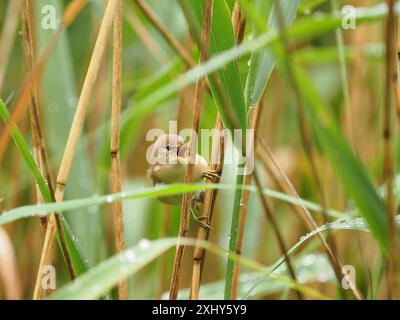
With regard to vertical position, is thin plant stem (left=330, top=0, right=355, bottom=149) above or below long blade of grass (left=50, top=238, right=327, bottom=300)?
above

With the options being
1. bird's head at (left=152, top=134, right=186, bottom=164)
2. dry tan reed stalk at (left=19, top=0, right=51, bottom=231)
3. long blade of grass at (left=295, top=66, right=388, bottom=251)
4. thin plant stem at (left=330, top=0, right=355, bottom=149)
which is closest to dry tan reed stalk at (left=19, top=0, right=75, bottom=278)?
Result: dry tan reed stalk at (left=19, top=0, right=51, bottom=231)

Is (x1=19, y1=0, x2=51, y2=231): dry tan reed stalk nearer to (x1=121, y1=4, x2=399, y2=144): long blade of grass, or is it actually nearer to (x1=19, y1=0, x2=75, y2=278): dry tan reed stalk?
(x1=19, y1=0, x2=75, y2=278): dry tan reed stalk

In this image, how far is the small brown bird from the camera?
1042 millimetres

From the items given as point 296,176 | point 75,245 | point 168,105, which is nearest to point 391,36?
point 75,245

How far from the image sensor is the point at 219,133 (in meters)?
0.81

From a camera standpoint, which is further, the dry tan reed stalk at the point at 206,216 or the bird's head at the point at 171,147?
the bird's head at the point at 171,147

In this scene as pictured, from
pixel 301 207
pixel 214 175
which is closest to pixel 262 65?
pixel 214 175

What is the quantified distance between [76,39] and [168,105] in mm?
372

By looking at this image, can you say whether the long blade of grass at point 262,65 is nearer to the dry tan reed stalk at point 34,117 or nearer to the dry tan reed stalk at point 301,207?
the dry tan reed stalk at point 301,207

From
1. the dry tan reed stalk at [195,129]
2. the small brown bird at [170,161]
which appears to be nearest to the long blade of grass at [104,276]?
the dry tan reed stalk at [195,129]

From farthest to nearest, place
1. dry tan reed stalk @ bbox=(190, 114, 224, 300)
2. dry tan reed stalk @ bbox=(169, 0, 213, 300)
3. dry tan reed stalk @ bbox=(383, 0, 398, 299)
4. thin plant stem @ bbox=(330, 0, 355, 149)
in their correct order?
thin plant stem @ bbox=(330, 0, 355, 149) → dry tan reed stalk @ bbox=(190, 114, 224, 300) → dry tan reed stalk @ bbox=(169, 0, 213, 300) → dry tan reed stalk @ bbox=(383, 0, 398, 299)

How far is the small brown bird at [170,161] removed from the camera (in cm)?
104
